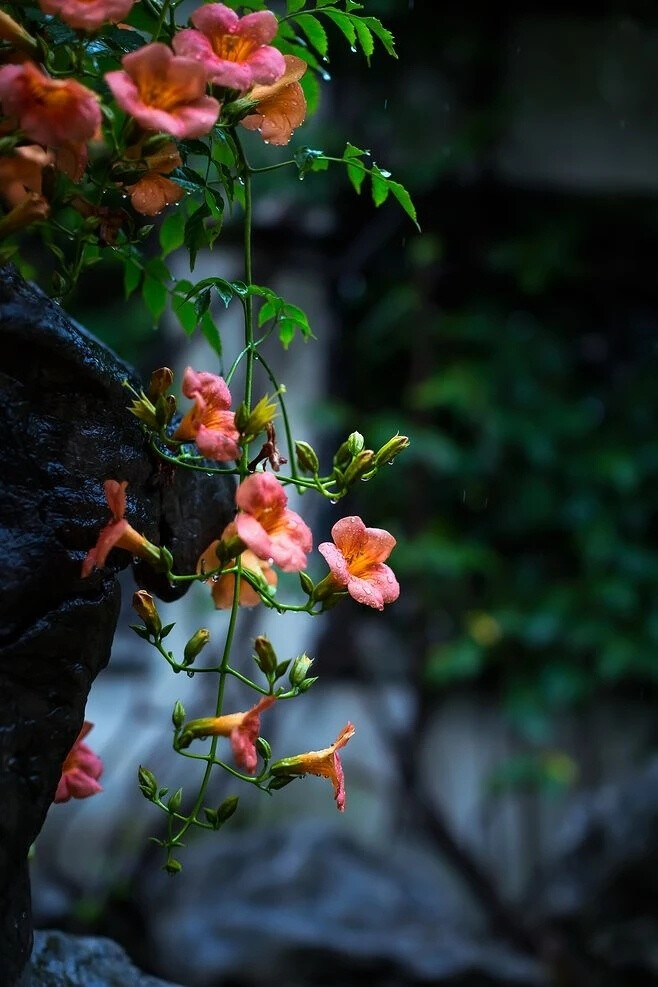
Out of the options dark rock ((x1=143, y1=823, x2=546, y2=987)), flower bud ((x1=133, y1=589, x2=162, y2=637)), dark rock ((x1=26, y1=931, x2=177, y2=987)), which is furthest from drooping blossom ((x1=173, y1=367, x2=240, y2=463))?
dark rock ((x1=143, y1=823, x2=546, y2=987))

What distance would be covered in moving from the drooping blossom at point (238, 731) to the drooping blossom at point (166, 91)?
1.16 ft

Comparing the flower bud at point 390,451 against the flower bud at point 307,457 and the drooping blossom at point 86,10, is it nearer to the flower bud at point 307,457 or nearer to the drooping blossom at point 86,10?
the flower bud at point 307,457

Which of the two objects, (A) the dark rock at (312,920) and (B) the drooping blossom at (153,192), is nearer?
(B) the drooping blossom at (153,192)

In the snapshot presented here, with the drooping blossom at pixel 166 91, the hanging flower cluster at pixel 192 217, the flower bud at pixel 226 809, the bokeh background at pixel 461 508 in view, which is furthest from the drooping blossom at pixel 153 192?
the bokeh background at pixel 461 508

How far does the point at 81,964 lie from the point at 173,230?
643 millimetres

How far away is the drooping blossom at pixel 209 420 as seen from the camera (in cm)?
66

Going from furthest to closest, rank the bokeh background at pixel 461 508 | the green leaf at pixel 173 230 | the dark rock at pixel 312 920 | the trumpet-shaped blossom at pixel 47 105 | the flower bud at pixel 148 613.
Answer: the bokeh background at pixel 461 508
the dark rock at pixel 312 920
the green leaf at pixel 173 230
the flower bud at pixel 148 613
the trumpet-shaped blossom at pixel 47 105

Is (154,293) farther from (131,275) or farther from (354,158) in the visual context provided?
(354,158)

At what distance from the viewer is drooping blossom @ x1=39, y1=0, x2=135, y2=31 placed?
0.59 meters

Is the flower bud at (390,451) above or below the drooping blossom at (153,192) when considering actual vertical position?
below

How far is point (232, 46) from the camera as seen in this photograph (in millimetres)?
669

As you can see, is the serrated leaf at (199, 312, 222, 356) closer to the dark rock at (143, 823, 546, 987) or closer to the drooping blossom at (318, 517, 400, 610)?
the drooping blossom at (318, 517, 400, 610)

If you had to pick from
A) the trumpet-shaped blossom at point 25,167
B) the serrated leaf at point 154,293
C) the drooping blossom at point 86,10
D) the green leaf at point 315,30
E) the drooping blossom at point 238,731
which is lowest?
the drooping blossom at point 238,731

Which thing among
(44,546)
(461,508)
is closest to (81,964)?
(44,546)
